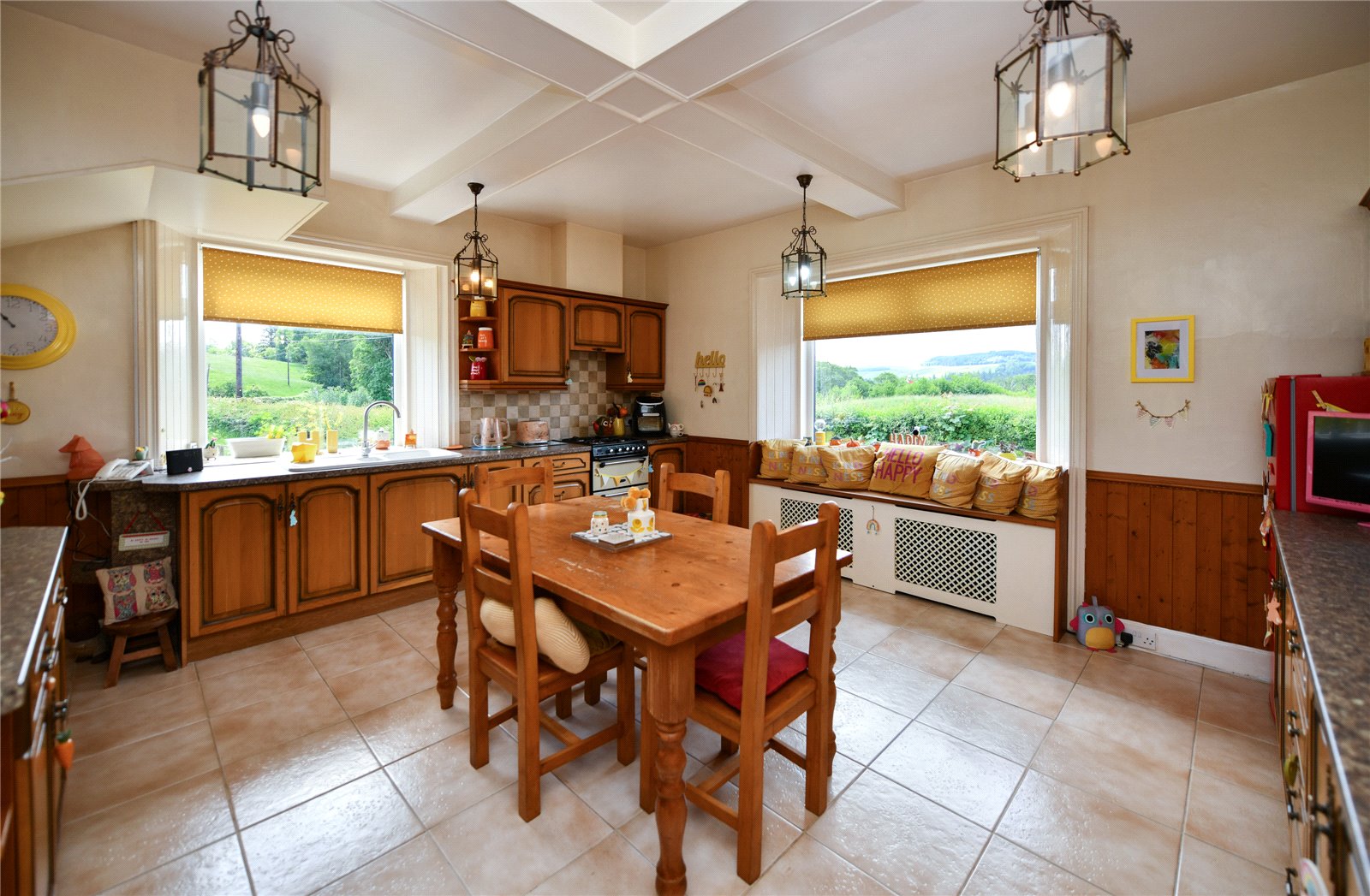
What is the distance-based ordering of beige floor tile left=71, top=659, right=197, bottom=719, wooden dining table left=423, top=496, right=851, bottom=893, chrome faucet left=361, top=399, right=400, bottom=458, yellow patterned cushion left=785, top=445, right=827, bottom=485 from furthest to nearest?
yellow patterned cushion left=785, top=445, right=827, bottom=485 < chrome faucet left=361, top=399, right=400, bottom=458 < beige floor tile left=71, top=659, right=197, bottom=719 < wooden dining table left=423, top=496, right=851, bottom=893

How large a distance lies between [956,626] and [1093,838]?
163 centimetres

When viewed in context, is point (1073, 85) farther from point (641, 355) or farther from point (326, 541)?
point (641, 355)

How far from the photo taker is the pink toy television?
1.98 m

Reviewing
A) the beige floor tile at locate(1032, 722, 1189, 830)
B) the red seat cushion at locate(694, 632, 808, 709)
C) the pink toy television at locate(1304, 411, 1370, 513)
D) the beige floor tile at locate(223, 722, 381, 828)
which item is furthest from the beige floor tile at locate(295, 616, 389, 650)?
the pink toy television at locate(1304, 411, 1370, 513)

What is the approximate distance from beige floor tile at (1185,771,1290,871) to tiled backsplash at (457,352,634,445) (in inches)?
173

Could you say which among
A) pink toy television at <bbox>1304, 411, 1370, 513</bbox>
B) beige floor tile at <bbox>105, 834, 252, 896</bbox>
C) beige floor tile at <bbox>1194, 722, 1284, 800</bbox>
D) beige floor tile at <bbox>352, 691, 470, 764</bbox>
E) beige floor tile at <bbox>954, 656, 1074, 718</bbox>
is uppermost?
pink toy television at <bbox>1304, 411, 1370, 513</bbox>

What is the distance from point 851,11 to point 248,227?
3295mm

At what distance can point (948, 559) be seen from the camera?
3.62 meters

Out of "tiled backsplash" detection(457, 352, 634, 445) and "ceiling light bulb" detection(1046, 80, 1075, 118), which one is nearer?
"ceiling light bulb" detection(1046, 80, 1075, 118)

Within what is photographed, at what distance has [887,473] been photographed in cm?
391

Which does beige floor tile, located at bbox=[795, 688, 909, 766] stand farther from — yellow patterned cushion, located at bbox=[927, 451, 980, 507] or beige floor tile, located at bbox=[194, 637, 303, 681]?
beige floor tile, located at bbox=[194, 637, 303, 681]

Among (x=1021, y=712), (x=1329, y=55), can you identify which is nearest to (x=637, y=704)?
(x=1021, y=712)

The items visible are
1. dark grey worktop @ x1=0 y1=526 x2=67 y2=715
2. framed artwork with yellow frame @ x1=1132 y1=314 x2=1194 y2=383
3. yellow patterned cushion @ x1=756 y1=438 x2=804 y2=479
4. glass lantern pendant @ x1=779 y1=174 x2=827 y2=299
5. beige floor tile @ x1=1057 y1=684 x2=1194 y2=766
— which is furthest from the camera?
yellow patterned cushion @ x1=756 y1=438 x2=804 y2=479

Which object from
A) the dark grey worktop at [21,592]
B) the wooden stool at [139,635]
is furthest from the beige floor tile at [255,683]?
the dark grey worktop at [21,592]
